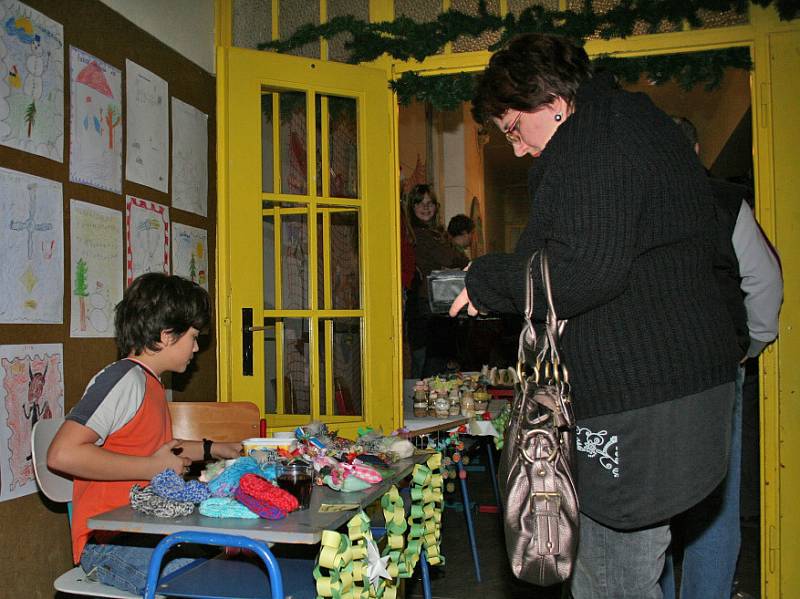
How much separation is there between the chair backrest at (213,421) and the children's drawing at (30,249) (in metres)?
0.53

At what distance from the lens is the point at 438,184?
812 cm

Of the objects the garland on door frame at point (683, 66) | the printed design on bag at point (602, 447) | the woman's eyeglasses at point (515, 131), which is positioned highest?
the garland on door frame at point (683, 66)

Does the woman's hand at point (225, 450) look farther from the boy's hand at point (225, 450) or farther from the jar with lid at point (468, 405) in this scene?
the jar with lid at point (468, 405)

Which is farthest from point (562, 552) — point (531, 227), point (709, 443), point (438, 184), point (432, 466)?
point (438, 184)

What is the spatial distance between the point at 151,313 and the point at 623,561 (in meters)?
1.52

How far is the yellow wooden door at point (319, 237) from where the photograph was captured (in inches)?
139

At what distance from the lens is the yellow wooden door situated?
3533 millimetres

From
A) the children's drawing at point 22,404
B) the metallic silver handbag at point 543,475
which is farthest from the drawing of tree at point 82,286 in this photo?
the metallic silver handbag at point 543,475

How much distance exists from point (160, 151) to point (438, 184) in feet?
16.9

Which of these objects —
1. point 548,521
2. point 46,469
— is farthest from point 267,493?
point 46,469

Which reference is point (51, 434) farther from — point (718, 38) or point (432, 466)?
point (718, 38)

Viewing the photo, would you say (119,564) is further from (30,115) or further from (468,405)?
(468,405)

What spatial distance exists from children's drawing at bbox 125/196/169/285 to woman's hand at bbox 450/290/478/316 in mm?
1849

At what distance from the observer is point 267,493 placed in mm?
1663
